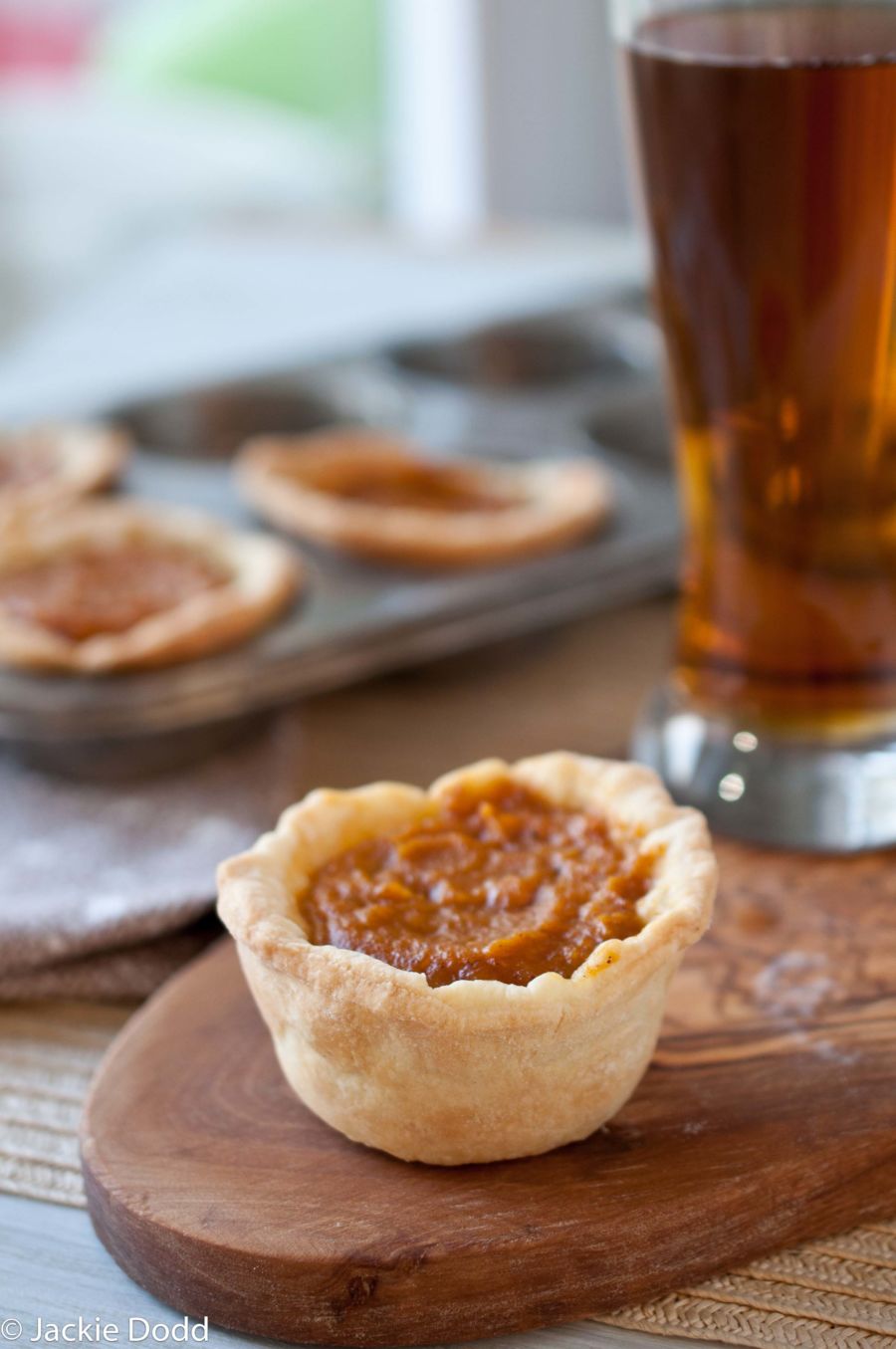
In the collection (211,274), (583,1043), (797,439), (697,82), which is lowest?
(211,274)

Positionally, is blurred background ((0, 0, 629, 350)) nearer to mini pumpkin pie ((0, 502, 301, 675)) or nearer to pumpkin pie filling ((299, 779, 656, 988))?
mini pumpkin pie ((0, 502, 301, 675))

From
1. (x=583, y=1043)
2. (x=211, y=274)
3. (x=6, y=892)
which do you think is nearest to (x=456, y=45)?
(x=211, y=274)

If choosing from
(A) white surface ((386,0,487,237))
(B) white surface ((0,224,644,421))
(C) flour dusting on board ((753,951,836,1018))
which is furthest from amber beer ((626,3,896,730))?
(A) white surface ((386,0,487,237))

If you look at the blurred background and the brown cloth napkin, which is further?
the blurred background

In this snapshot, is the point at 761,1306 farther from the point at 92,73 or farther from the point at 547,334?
the point at 92,73

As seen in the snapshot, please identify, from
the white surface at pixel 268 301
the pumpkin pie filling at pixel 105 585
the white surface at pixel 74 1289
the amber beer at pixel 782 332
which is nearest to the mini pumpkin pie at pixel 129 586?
the pumpkin pie filling at pixel 105 585

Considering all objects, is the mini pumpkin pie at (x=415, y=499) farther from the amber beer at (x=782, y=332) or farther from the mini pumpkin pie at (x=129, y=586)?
the amber beer at (x=782, y=332)
